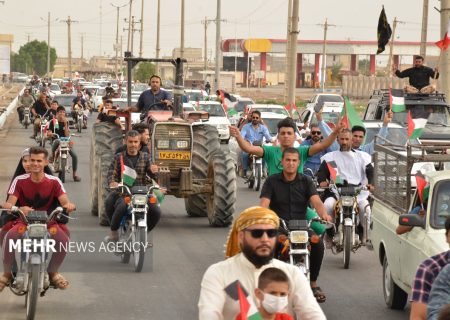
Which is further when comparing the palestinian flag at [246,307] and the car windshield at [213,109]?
the car windshield at [213,109]

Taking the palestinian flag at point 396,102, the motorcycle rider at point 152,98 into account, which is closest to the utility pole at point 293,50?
the palestinian flag at point 396,102

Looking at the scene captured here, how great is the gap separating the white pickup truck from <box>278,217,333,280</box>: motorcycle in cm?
85

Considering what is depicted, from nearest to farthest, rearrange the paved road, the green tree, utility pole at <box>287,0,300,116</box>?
the paved road
utility pole at <box>287,0,300,116</box>
the green tree

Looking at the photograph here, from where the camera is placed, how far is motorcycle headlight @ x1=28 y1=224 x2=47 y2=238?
1204cm

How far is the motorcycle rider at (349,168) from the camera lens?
16250mm

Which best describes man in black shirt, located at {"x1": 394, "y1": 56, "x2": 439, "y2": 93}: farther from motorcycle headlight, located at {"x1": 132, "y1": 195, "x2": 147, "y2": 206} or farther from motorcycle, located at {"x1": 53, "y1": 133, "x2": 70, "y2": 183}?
motorcycle headlight, located at {"x1": 132, "y1": 195, "x2": 147, "y2": 206}

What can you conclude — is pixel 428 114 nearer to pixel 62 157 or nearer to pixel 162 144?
pixel 62 157

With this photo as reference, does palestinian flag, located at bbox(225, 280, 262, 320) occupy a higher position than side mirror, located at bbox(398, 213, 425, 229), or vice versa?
palestinian flag, located at bbox(225, 280, 262, 320)

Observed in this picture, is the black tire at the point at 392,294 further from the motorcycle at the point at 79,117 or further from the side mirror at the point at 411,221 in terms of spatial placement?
the motorcycle at the point at 79,117

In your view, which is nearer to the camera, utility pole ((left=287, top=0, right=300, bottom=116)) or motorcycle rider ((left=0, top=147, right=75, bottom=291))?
motorcycle rider ((left=0, top=147, right=75, bottom=291))

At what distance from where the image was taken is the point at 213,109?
50.3 m

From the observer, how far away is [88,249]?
56.6 feet

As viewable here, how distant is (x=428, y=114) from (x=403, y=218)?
59.8 ft

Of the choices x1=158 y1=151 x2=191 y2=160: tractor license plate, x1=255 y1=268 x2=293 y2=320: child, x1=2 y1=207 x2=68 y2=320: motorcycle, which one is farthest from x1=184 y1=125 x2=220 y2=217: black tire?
x1=255 y1=268 x2=293 y2=320: child
